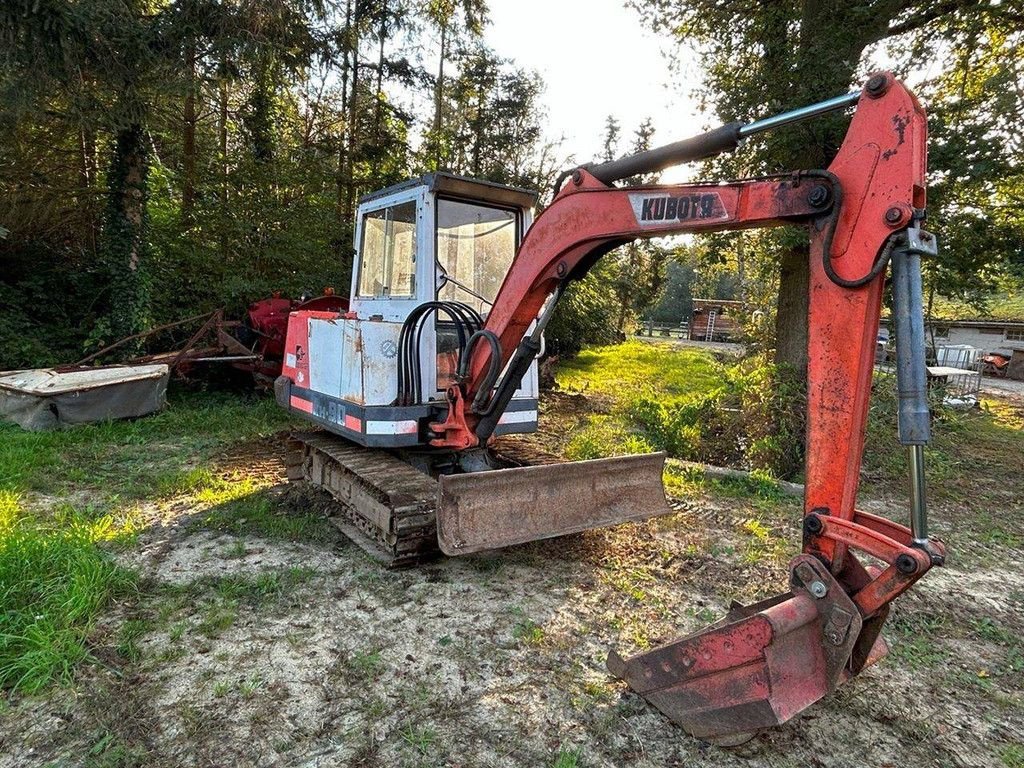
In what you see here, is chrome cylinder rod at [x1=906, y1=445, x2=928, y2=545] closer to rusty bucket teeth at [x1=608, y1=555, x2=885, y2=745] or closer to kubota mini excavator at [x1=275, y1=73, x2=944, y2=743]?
kubota mini excavator at [x1=275, y1=73, x2=944, y2=743]

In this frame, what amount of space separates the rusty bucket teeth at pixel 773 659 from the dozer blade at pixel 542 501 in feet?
4.77

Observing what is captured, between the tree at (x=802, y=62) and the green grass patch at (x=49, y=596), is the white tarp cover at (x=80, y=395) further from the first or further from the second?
the tree at (x=802, y=62)

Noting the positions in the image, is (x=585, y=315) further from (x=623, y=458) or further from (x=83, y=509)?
(x=83, y=509)

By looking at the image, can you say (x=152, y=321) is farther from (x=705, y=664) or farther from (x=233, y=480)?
(x=705, y=664)

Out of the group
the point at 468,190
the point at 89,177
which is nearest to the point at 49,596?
the point at 468,190

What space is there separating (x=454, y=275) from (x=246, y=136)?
31.2 feet

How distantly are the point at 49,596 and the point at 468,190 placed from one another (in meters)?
3.51

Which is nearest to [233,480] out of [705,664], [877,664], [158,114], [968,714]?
[705,664]

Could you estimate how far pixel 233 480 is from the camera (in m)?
5.61

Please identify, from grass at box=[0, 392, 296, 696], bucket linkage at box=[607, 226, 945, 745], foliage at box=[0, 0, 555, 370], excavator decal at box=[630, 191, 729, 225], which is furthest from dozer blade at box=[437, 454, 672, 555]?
foliage at box=[0, 0, 555, 370]

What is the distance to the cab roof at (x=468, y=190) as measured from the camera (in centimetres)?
405

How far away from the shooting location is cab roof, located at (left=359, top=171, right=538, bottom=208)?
405 centimetres

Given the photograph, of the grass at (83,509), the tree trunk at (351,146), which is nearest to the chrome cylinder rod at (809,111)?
the grass at (83,509)

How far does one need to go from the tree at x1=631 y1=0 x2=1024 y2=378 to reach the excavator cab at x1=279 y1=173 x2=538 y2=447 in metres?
3.43
